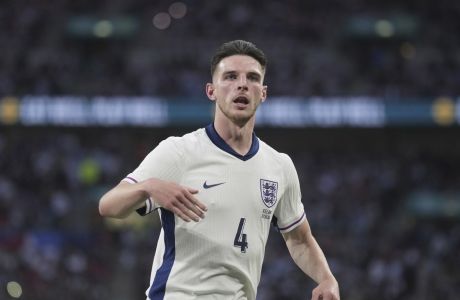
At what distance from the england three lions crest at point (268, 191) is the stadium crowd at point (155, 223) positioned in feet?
30.7

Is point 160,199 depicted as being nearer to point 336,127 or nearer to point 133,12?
point 336,127

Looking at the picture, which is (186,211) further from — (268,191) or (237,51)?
(237,51)

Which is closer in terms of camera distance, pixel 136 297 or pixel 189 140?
pixel 189 140

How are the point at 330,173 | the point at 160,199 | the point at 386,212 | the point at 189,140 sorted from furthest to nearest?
1. the point at 330,173
2. the point at 386,212
3. the point at 189,140
4. the point at 160,199

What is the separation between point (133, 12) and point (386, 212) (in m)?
11.0

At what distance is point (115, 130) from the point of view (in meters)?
24.2

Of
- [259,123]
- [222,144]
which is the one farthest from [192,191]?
[259,123]

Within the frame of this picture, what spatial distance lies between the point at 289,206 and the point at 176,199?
1.01 meters

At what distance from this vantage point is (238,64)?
3.98 metres

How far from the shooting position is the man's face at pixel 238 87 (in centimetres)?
391

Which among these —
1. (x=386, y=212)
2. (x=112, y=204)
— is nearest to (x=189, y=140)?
(x=112, y=204)

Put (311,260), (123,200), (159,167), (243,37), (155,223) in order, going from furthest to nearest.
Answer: (243,37), (155,223), (311,260), (159,167), (123,200)

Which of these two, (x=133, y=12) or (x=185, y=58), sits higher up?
(x=133, y=12)

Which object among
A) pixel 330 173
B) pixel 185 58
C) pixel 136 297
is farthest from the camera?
pixel 185 58
